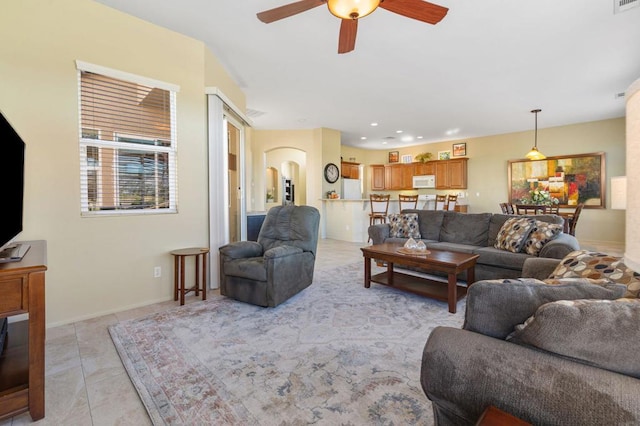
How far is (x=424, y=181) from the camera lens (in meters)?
9.14

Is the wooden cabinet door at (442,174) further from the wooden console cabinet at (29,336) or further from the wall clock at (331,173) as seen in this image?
the wooden console cabinet at (29,336)

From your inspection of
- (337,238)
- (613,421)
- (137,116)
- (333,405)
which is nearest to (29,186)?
(137,116)

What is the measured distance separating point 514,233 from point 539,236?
0.26 m

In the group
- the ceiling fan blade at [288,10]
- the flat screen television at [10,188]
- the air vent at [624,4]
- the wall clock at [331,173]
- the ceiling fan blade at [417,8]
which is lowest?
the flat screen television at [10,188]

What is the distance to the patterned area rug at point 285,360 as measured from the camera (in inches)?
61.5

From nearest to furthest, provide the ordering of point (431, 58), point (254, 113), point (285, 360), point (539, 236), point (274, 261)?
point (285, 360)
point (274, 261)
point (539, 236)
point (431, 58)
point (254, 113)

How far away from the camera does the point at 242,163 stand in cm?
462

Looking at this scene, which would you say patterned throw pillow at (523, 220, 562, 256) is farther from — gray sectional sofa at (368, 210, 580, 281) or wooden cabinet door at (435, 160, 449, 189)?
wooden cabinet door at (435, 160, 449, 189)

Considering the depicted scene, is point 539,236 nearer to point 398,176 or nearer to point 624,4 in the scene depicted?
point 624,4

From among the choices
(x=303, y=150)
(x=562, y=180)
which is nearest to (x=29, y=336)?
(x=303, y=150)

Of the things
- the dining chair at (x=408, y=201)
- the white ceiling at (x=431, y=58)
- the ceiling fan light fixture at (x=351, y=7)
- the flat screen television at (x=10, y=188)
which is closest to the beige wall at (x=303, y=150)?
the white ceiling at (x=431, y=58)

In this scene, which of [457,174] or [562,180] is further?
[457,174]

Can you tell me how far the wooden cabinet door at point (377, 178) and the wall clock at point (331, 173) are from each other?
2.79 metres

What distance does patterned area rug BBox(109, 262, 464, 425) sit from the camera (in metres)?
1.56
